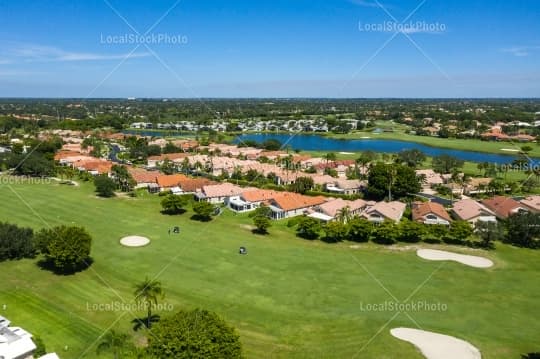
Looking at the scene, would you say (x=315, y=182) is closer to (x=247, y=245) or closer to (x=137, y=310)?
(x=247, y=245)

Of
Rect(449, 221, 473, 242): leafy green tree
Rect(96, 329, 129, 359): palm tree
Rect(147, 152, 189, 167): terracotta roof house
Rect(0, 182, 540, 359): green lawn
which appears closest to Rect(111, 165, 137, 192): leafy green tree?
Rect(0, 182, 540, 359): green lawn

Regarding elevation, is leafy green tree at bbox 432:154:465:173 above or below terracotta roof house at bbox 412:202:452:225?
above

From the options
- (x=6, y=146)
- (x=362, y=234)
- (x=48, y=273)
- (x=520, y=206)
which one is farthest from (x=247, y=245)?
(x=6, y=146)

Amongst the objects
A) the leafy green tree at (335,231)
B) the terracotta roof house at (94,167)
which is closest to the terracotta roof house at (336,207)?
the leafy green tree at (335,231)

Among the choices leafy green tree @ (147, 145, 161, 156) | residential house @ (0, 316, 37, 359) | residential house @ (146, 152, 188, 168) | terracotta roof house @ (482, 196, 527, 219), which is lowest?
residential house @ (0, 316, 37, 359)

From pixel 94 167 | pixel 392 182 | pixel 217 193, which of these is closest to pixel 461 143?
pixel 392 182

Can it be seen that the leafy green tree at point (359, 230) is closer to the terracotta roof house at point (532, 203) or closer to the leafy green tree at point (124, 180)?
the terracotta roof house at point (532, 203)

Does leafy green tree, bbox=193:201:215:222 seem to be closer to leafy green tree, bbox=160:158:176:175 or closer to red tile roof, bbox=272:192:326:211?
red tile roof, bbox=272:192:326:211
